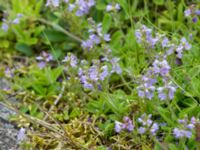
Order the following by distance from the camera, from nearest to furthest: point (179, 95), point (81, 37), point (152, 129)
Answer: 1. point (152, 129)
2. point (179, 95)
3. point (81, 37)

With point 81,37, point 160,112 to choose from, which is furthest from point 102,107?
point 81,37

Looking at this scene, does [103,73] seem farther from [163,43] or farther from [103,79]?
[163,43]

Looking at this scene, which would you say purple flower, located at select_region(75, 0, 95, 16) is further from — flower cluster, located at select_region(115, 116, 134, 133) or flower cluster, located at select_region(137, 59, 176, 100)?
flower cluster, located at select_region(115, 116, 134, 133)

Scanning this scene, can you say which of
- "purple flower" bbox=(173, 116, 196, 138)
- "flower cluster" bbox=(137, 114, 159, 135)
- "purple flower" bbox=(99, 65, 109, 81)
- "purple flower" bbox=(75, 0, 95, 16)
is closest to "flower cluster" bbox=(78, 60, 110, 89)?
"purple flower" bbox=(99, 65, 109, 81)

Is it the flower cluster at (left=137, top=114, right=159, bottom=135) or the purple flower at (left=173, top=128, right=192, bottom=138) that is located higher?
the flower cluster at (left=137, top=114, right=159, bottom=135)

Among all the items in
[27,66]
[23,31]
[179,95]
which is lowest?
[179,95]

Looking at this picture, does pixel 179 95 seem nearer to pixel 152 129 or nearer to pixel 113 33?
pixel 152 129

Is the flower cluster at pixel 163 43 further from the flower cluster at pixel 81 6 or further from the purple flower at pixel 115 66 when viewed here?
the flower cluster at pixel 81 6

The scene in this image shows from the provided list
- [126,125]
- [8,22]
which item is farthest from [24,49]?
[126,125]
